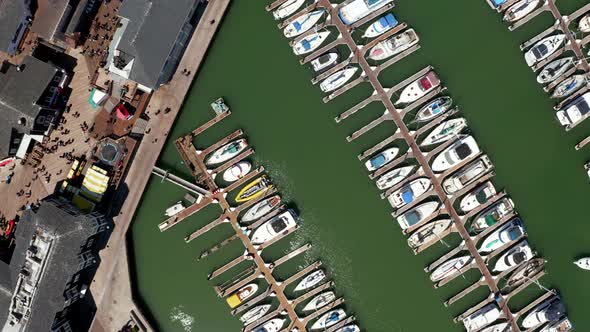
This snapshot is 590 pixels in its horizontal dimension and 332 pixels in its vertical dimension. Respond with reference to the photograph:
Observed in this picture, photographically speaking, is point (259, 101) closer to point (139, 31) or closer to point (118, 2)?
point (139, 31)

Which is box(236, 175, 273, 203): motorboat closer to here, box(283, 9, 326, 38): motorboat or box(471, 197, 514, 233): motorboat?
box(283, 9, 326, 38): motorboat

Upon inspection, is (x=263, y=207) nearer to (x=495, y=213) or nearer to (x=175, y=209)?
(x=175, y=209)

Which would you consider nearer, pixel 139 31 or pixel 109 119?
pixel 139 31

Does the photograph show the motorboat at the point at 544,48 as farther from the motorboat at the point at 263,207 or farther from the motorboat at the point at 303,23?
the motorboat at the point at 263,207

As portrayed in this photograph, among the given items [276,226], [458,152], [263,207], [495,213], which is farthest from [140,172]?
[495,213]

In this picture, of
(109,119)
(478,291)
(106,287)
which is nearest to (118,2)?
(109,119)
